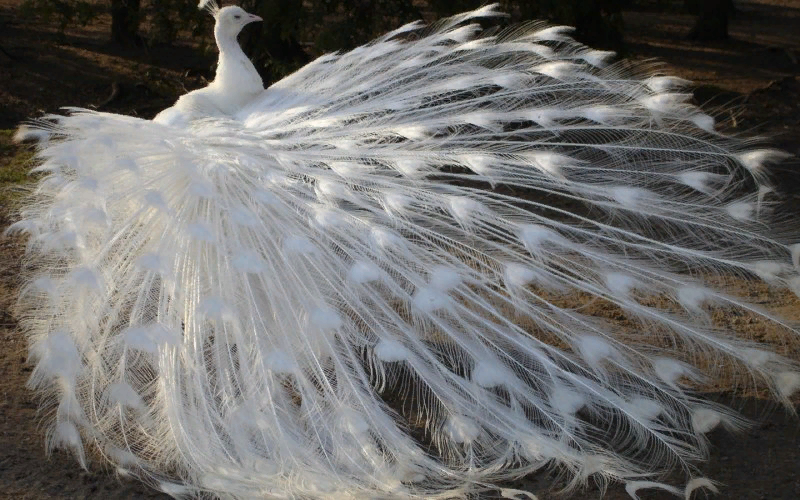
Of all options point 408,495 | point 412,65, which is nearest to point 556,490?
point 408,495

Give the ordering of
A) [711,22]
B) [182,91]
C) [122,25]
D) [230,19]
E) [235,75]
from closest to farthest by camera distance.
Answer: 1. [235,75]
2. [230,19]
3. [182,91]
4. [122,25]
5. [711,22]

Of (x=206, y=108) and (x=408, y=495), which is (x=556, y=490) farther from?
(x=206, y=108)

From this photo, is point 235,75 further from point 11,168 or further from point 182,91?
point 182,91

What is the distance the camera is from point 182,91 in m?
8.85

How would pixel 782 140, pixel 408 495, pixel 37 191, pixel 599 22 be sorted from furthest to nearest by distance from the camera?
pixel 599 22 < pixel 782 140 < pixel 37 191 < pixel 408 495

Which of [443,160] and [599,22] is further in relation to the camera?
[599,22]

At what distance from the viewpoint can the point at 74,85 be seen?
29.0ft

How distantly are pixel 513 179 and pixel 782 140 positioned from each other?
15.0 feet

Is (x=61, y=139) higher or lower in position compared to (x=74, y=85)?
higher

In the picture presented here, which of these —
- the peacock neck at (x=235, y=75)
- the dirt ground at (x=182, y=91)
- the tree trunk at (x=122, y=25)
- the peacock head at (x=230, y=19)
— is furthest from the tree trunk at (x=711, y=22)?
the peacock neck at (x=235, y=75)

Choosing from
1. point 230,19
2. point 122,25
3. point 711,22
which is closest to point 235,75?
point 230,19

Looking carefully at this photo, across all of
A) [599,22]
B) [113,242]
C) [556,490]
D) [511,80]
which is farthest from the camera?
[599,22]

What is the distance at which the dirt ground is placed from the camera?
3.29m

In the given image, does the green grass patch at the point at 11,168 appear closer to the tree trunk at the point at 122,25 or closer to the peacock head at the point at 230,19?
the peacock head at the point at 230,19
